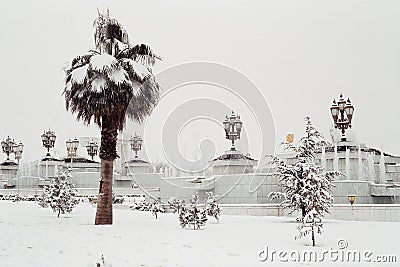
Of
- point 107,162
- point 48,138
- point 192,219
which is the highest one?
point 48,138

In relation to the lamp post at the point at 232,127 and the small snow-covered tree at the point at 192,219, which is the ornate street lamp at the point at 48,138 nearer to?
the lamp post at the point at 232,127

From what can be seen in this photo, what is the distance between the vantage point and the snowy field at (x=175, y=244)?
31.9 feet

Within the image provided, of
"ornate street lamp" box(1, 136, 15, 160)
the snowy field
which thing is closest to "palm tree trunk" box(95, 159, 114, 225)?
the snowy field

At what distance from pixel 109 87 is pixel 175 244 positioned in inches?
268

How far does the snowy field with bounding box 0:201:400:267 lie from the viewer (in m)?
9.73

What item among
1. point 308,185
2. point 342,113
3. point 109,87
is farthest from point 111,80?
point 342,113

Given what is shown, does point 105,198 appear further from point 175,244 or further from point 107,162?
point 175,244

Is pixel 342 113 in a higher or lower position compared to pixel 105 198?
higher

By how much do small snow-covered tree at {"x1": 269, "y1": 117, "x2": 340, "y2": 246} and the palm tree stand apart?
19.0ft

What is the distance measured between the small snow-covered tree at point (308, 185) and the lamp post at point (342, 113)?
933 centimetres

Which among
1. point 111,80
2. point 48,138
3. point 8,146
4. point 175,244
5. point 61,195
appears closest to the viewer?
point 175,244

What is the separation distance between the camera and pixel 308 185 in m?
13.1

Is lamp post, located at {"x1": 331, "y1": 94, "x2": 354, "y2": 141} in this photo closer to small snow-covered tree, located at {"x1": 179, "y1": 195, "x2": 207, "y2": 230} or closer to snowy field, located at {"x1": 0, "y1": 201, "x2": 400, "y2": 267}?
snowy field, located at {"x1": 0, "y1": 201, "x2": 400, "y2": 267}

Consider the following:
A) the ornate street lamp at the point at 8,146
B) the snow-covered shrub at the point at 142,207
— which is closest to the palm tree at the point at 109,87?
the snow-covered shrub at the point at 142,207
